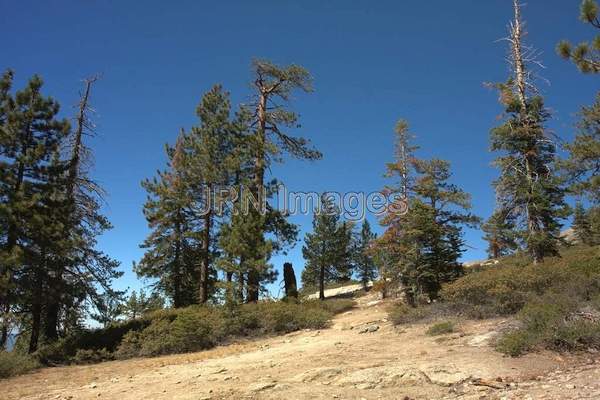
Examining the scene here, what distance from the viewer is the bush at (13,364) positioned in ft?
42.7

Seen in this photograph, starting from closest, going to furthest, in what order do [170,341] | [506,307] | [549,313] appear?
[549,313] → [506,307] → [170,341]

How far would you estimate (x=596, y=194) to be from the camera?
1720cm

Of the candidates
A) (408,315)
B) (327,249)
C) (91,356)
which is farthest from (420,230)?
(327,249)

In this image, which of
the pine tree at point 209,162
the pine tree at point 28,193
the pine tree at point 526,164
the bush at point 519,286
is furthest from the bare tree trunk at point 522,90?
the pine tree at point 28,193

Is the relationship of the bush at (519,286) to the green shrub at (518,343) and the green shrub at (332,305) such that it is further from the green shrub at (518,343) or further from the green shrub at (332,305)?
the green shrub at (332,305)

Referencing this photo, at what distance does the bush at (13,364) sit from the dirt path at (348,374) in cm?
47

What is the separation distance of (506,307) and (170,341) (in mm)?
11080

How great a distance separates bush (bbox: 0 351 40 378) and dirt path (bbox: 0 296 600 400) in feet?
1.56

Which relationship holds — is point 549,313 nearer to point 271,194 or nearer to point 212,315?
point 212,315

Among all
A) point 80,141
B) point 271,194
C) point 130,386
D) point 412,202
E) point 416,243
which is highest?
point 80,141

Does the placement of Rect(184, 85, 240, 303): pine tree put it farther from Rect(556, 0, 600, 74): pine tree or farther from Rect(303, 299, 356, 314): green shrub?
Rect(556, 0, 600, 74): pine tree

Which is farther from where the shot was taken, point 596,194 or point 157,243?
point 157,243

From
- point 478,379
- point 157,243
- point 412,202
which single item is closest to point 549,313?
point 478,379

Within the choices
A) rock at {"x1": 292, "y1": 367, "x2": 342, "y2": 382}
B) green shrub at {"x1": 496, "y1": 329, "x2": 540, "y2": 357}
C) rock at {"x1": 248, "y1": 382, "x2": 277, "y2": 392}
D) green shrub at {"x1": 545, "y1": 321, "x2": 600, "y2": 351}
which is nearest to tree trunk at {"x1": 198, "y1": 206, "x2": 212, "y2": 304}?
rock at {"x1": 292, "y1": 367, "x2": 342, "y2": 382}
